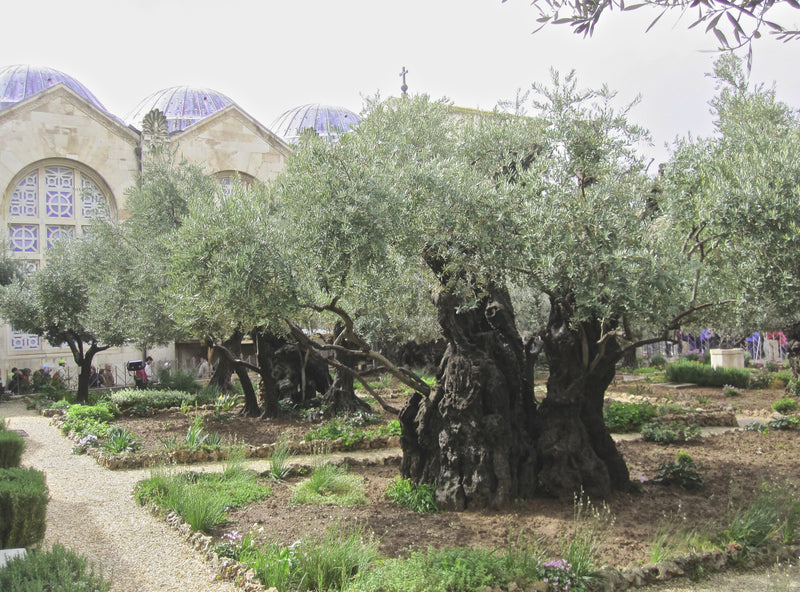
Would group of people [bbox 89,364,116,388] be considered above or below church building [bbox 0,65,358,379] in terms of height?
below

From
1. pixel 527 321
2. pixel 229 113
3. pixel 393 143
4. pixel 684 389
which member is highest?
pixel 229 113

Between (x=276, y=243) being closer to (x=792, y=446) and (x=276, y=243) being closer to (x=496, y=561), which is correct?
(x=496, y=561)

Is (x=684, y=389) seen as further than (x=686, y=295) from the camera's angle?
Yes

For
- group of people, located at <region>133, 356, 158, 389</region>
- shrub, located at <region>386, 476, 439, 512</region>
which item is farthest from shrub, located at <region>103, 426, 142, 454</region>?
group of people, located at <region>133, 356, 158, 389</region>

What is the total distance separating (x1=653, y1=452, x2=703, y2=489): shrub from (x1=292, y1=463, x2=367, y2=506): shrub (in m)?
3.80

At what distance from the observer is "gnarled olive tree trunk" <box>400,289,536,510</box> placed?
302 inches

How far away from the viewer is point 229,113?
31.6m

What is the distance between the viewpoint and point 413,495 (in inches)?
313

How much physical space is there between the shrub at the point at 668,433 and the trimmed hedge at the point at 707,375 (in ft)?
28.6

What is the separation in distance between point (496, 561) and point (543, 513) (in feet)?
6.11

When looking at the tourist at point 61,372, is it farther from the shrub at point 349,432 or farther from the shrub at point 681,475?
the shrub at point 681,475

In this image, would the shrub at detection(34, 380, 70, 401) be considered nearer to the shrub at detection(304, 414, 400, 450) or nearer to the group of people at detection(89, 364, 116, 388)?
the group of people at detection(89, 364, 116, 388)

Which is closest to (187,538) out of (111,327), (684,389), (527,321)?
(111,327)

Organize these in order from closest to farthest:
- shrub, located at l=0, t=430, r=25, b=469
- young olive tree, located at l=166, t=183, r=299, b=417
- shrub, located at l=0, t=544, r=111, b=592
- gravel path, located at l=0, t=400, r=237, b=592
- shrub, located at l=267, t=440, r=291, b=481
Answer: shrub, located at l=0, t=544, r=111, b=592 < gravel path, located at l=0, t=400, r=237, b=592 < young olive tree, located at l=166, t=183, r=299, b=417 < shrub, located at l=0, t=430, r=25, b=469 < shrub, located at l=267, t=440, r=291, b=481
